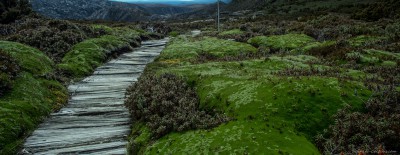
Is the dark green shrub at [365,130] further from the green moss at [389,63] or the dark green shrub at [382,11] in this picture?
the dark green shrub at [382,11]

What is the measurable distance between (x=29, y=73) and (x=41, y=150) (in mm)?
10284

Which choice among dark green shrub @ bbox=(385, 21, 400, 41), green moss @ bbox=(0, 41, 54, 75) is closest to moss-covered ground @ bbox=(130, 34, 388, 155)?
green moss @ bbox=(0, 41, 54, 75)

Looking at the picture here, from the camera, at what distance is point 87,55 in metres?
34.0

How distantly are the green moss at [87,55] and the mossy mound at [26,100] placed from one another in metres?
2.06

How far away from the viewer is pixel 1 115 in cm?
1609

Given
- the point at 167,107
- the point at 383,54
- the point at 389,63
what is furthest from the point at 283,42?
the point at 167,107

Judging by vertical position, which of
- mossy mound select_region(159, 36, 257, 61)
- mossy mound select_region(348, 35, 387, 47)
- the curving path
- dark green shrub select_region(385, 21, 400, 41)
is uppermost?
dark green shrub select_region(385, 21, 400, 41)

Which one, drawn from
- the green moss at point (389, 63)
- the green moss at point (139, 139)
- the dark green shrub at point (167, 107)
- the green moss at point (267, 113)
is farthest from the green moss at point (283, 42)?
the green moss at point (139, 139)

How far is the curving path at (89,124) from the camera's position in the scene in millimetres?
14797

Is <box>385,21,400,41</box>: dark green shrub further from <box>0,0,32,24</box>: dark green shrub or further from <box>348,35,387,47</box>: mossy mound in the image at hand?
<box>0,0,32,24</box>: dark green shrub

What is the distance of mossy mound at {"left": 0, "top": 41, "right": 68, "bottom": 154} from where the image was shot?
15383 mm

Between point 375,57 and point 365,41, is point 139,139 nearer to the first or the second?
point 375,57

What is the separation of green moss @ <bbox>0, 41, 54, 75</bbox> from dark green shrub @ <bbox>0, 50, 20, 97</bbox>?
1170mm

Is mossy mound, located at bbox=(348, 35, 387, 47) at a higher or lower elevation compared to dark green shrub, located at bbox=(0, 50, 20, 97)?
lower
